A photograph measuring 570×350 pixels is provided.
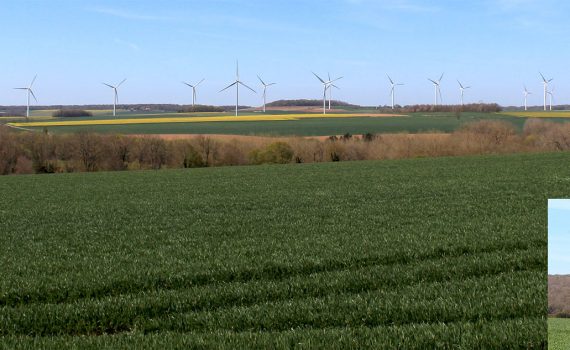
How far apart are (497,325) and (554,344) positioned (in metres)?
5.59

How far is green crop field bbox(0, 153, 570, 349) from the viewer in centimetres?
1004

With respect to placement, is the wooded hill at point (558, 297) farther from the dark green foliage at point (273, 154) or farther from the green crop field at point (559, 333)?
the dark green foliage at point (273, 154)

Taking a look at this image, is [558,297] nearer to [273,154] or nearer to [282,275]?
[282,275]

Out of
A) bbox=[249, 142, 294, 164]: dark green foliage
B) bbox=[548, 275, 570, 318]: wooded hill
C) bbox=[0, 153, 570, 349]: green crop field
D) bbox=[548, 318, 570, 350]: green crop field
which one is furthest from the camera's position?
bbox=[249, 142, 294, 164]: dark green foliage

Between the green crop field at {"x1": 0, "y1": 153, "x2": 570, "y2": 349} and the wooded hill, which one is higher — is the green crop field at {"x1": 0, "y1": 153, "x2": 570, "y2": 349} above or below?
below

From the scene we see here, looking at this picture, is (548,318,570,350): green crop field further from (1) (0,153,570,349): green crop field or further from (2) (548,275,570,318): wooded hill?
(1) (0,153,570,349): green crop field

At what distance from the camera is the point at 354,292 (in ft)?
42.3

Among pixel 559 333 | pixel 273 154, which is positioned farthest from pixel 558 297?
pixel 273 154

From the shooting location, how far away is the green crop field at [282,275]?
10.0 metres

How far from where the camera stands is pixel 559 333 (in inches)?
178

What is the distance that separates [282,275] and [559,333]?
34.2 ft

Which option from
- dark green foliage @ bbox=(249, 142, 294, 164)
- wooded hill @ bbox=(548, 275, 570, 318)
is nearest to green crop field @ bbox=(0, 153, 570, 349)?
wooded hill @ bbox=(548, 275, 570, 318)

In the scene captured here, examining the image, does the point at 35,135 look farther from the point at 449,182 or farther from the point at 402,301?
the point at 402,301

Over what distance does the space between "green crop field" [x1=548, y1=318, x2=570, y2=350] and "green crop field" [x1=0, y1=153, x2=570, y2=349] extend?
15.1 ft
